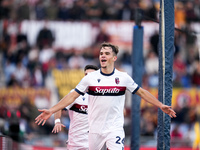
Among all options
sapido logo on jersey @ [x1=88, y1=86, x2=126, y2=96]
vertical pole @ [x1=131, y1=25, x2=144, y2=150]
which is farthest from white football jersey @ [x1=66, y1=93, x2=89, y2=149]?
vertical pole @ [x1=131, y1=25, x2=144, y2=150]

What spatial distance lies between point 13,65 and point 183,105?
268 inches

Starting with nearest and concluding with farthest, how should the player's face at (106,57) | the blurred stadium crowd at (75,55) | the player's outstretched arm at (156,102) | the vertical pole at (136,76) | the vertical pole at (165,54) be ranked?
1. the player's outstretched arm at (156,102)
2. the player's face at (106,57)
3. the vertical pole at (165,54)
4. the vertical pole at (136,76)
5. the blurred stadium crowd at (75,55)

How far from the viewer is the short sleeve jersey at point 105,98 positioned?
342 inches

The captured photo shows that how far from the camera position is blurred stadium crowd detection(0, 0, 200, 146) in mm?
18688

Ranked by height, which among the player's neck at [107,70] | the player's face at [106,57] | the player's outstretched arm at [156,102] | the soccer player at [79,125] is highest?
the player's face at [106,57]

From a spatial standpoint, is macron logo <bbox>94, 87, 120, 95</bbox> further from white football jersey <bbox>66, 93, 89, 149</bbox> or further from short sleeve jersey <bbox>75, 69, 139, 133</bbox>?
white football jersey <bbox>66, 93, 89, 149</bbox>

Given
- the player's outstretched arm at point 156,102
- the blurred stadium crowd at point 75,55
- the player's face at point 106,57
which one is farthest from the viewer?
the blurred stadium crowd at point 75,55

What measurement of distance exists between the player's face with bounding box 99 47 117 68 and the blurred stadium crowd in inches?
Result: 352

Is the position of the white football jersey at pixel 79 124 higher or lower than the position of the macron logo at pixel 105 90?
lower

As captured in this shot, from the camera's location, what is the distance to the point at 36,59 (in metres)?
19.9

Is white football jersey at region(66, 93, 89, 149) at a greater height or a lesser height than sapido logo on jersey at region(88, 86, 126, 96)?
lesser

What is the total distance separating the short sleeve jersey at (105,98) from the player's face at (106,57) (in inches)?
8.2

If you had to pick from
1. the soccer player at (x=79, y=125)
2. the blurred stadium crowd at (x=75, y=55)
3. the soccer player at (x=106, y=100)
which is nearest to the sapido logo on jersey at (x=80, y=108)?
the soccer player at (x=79, y=125)

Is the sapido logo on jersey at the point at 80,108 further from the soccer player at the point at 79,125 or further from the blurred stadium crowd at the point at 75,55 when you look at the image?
the blurred stadium crowd at the point at 75,55
